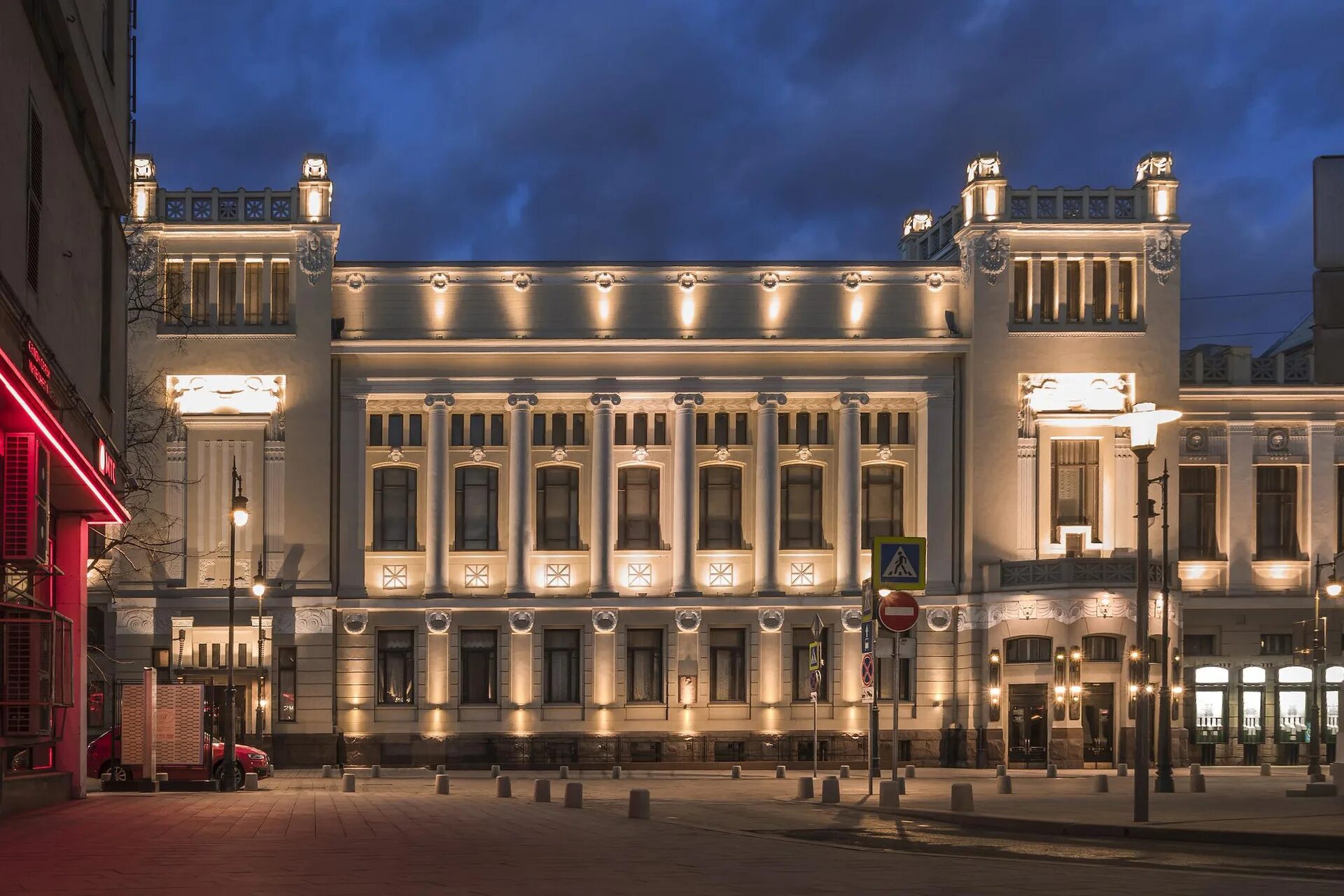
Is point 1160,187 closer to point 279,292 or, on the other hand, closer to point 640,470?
point 640,470

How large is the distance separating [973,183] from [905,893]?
49079 millimetres

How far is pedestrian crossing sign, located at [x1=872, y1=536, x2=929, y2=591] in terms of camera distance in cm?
3281

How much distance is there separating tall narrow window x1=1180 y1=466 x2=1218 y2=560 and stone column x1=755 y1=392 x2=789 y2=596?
14.3m

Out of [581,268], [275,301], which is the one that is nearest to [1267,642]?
[581,268]

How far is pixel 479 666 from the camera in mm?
63688

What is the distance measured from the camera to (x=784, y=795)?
4022 cm

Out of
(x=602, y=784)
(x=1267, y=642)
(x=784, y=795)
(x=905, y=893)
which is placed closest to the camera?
(x=905, y=893)

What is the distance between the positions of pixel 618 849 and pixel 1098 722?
41.7 metres

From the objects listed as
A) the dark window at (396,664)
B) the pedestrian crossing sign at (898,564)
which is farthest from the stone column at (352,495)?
the pedestrian crossing sign at (898,564)

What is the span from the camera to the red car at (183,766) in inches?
1641

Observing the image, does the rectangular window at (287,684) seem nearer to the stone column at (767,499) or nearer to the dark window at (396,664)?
the dark window at (396,664)

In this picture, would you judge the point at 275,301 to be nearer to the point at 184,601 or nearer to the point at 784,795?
the point at 184,601

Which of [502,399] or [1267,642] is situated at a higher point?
[502,399]

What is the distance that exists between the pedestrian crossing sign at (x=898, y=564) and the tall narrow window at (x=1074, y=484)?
30.8 m
